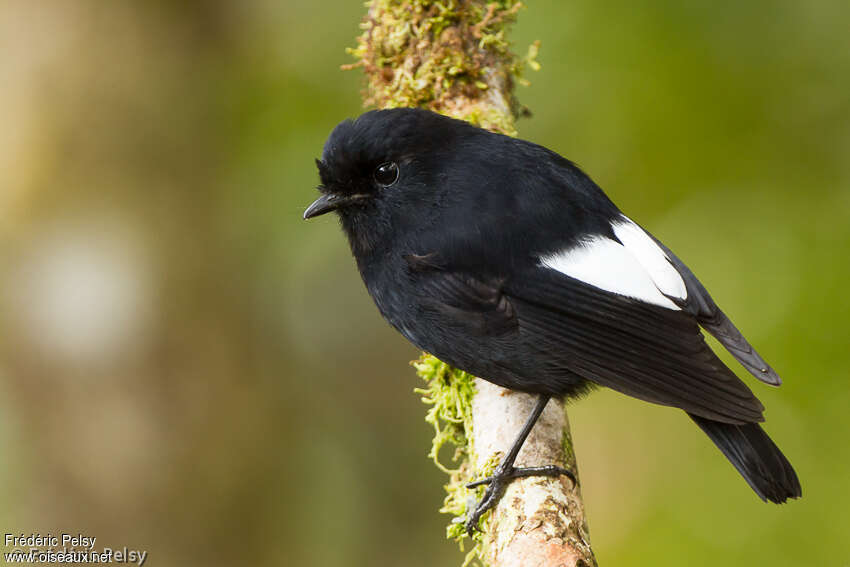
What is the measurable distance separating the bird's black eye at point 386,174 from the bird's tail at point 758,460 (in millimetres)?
1268

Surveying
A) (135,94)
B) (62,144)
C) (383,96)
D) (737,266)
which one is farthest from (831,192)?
(62,144)

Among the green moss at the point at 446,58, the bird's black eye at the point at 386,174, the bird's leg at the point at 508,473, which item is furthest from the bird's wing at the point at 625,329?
the green moss at the point at 446,58

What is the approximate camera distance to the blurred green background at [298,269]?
146 inches

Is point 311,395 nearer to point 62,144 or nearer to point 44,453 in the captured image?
point 44,453

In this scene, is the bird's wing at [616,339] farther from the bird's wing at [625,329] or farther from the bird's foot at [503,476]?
the bird's foot at [503,476]

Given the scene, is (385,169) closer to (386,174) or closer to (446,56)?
(386,174)

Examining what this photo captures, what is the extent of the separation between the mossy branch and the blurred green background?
1116 millimetres

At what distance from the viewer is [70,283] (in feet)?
12.2

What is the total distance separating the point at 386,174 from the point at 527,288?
23.9 inches

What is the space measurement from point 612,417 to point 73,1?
3.43m

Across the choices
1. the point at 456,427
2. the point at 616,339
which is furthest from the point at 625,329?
the point at 456,427

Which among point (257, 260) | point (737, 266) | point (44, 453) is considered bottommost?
point (44, 453)

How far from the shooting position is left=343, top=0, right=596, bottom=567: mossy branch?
218 cm

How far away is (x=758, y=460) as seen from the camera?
2.46m
